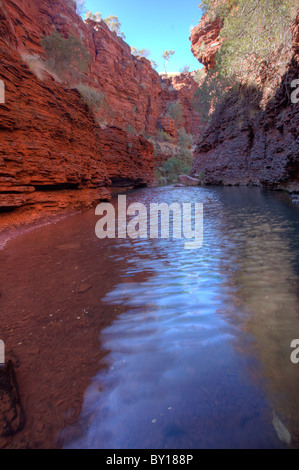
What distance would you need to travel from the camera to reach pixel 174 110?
52.2 metres

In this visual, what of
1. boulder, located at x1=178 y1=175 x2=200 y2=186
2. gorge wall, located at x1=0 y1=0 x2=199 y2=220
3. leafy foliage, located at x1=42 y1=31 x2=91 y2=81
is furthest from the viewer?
boulder, located at x1=178 y1=175 x2=200 y2=186

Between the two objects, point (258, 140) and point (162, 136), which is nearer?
point (258, 140)

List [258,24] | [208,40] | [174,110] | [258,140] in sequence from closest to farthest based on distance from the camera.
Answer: [258,24], [258,140], [208,40], [174,110]

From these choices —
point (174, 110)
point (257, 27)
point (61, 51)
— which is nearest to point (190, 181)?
point (257, 27)

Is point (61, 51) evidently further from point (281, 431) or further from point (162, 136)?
point (162, 136)

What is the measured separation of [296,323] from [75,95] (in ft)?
46.9

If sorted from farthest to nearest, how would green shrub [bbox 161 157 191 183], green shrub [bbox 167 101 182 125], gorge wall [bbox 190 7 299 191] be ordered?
1. green shrub [bbox 167 101 182 125]
2. green shrub [bbox 161 157 191 183]
3. gorge wall [bbox 190 7 299 191]

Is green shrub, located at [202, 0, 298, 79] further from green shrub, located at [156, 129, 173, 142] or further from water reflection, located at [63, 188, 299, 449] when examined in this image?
green shrub, located at [156, 129, 173, 142]

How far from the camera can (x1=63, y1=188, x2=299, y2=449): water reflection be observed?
1.07m

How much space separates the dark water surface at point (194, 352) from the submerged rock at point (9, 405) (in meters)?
0.28

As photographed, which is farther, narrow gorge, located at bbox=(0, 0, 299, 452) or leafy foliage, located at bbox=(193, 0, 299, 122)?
leafy foliage, located at bbox=(193, 0, 299, 122)

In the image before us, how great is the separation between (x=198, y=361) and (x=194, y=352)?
81 millimetres

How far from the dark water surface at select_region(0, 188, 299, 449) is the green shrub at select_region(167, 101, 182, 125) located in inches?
2247

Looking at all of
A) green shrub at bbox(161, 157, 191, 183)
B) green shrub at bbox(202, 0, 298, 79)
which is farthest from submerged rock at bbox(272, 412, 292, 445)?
green shrub at bbox(161, 157, 191, 183)
